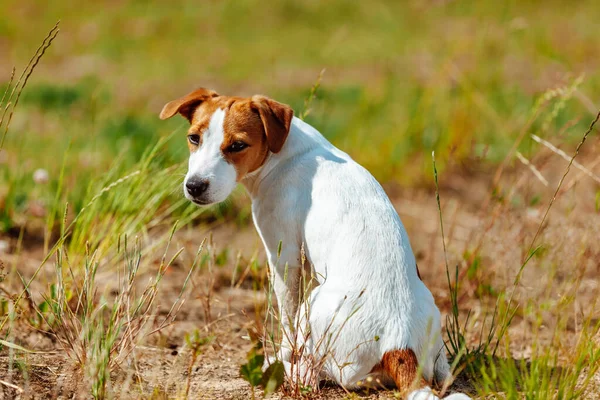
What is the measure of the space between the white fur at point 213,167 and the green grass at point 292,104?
12.5 inches

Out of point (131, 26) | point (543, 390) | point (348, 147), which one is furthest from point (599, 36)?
point (543, 390)

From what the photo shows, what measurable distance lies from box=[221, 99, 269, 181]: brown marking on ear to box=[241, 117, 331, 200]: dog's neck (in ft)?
0.20

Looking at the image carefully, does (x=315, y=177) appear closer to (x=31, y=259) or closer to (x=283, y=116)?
(x=283, y=116)

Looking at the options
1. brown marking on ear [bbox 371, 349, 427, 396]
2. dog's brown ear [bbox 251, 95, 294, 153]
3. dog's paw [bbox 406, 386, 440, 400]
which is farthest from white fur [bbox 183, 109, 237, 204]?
dog's paw [bbox 406, 386, 440, 400]

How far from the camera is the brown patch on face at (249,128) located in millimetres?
3043

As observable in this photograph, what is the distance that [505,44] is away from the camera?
8742mm

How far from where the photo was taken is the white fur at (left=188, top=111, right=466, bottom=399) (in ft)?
8.88

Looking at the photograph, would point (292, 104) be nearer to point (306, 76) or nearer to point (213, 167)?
point (306, 76)

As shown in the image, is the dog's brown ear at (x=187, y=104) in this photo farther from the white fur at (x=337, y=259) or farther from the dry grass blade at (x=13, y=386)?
the dry grass blade at (x=13, y=386)

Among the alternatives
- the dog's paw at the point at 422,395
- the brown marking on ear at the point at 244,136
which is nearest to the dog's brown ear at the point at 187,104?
the brown marking on ear at the point at 244,136

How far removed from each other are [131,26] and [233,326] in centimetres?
1007

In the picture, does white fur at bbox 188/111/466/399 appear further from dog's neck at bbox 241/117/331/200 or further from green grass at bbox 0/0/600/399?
green grass at bbox 0/0/600/399

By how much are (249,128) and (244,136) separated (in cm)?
6

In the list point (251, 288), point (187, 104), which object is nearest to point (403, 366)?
point (187, 104)
